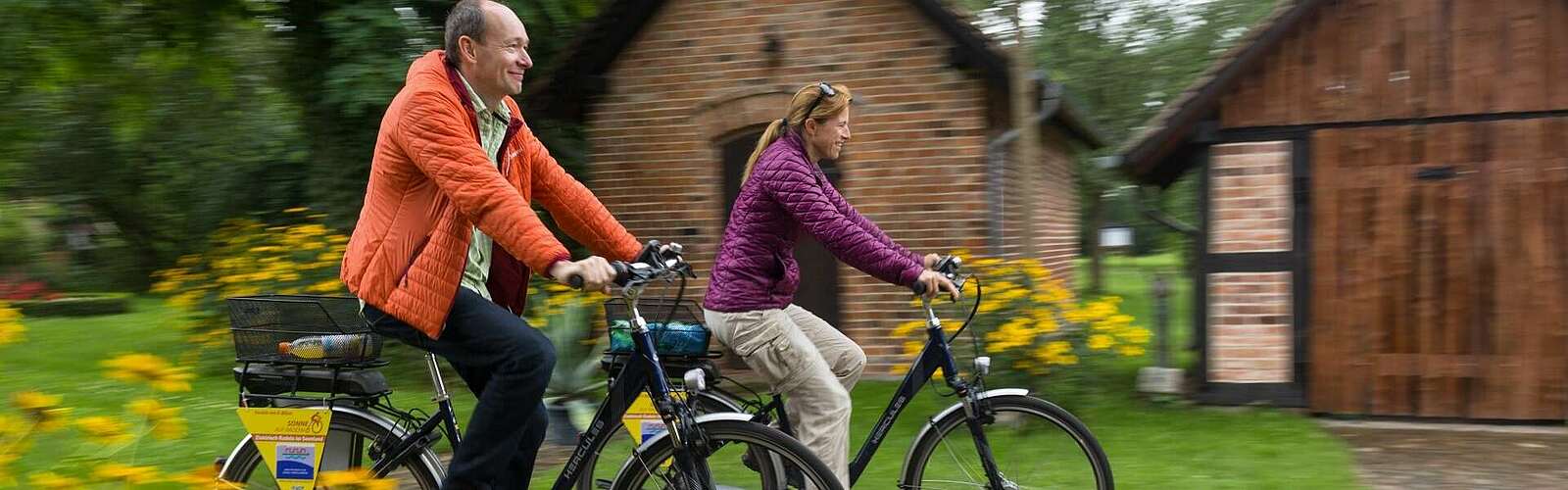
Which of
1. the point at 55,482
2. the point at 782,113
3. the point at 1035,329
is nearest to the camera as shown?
the point at 55,482

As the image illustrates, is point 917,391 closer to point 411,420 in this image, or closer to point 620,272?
point 620,272

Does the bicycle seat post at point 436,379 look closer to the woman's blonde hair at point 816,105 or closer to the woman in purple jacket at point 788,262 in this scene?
the woman in purple jacket at point 788,262

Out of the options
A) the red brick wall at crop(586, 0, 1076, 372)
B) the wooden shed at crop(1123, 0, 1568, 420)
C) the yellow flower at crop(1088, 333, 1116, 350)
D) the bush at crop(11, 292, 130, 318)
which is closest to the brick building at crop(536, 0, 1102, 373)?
the red brick wall at crop(586, 0, 1076, 372)

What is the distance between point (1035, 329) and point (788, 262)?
3132mm

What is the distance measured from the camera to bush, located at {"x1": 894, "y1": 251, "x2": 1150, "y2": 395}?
695 cm

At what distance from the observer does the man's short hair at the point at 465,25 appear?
3199 millimetres

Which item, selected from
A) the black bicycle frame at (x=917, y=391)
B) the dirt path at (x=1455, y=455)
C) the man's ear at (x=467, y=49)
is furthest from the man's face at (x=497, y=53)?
the dirt path at (x=1455, y=455)

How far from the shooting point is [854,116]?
947 cm

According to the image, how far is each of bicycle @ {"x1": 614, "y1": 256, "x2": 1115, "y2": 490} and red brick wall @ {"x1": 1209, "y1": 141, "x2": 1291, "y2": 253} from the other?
14.7 feet

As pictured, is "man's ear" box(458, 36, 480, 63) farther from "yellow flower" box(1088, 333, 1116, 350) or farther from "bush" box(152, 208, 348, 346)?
"bush" box(152, 208, 348, 346)

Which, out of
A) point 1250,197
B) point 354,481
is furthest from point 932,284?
point 1250,197

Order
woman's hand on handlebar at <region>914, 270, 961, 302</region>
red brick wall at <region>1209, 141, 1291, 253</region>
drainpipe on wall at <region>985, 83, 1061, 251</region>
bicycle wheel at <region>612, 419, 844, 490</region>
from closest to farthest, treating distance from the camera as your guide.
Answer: bicycle wheel at <region>612, 419, 844, 490</region>
woman's hand on handlebar at <region>914, 270, 961, 302</region>
red brick wall at <region>1209, 141, 1291, 253</region>
drainpipe on wall at <region>985, 83, 1061, 251</region>

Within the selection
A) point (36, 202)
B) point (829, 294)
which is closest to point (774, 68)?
point (829, 294)

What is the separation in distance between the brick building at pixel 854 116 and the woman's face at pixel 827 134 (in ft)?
15.3
